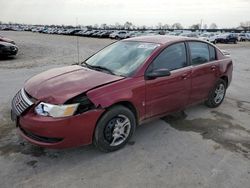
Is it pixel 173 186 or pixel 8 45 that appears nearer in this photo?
pixel 173 186

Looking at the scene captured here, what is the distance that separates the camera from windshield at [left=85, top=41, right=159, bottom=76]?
3996 millimetres

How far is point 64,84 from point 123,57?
3.90 ft

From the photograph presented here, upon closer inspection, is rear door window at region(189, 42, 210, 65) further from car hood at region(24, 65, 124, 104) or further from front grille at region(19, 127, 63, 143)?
front grille at region(19, 127, 63, 143)

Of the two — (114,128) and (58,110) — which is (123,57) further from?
(58,110)

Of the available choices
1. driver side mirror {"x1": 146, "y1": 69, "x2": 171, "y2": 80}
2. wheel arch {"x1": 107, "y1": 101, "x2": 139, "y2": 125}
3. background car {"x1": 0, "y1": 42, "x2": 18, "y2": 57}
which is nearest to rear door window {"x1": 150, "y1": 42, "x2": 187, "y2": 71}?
driver side mirror {"x1": 146, "y1": 69, "x2": 171, "y2": 80}

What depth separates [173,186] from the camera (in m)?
2.97

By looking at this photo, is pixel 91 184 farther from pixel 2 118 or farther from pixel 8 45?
pixel 8 45

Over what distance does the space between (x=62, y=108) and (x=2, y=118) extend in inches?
87.8

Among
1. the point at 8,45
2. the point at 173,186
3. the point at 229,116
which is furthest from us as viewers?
the point at 8,45

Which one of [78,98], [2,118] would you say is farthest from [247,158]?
[2,118]

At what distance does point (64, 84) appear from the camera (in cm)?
359

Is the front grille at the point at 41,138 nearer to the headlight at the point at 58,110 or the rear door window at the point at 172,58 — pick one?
the headlight at the point at 58,110

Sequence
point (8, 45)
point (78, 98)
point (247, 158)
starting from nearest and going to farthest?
point (78, 98)
point (247, 158)
point (8, 45)

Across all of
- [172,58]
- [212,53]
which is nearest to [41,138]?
[172,58]
